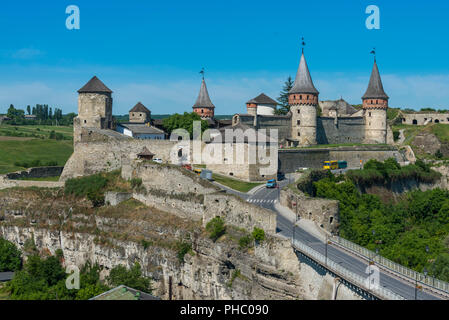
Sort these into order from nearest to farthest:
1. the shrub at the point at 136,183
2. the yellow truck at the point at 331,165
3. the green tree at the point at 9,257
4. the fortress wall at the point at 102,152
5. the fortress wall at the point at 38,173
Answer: the green tree at the point at 9,257, the shrub at the point at 136,183, the fortress wall at the point at 102,152, the fortress wall at the point at 38,173, the yellow truck at the point at 331,165

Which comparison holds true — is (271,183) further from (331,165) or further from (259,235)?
(259,235)

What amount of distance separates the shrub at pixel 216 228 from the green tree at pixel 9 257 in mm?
20714

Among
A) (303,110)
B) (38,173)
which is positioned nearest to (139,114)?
(38,173)

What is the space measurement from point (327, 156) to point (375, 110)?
51.0 feet

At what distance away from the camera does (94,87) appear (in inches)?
2451

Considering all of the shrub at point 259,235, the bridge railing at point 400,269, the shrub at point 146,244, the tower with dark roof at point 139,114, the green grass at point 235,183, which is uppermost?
the tower with dark roof at point 139,114

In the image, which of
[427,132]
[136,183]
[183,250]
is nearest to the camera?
[183,250]

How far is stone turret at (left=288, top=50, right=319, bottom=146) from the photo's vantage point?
75312 millimetres

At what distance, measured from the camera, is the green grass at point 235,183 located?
176 feet

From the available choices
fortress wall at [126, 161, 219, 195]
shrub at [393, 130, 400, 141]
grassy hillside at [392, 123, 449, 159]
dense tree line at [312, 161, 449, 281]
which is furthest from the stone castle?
fortress wall at [126, 161, 219, 195]

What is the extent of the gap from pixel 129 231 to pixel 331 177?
74.5 feet

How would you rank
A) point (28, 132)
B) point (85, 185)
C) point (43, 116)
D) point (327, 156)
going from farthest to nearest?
point (43, 116) < point (28, 132) < point (327, 156) < point (85, 185)

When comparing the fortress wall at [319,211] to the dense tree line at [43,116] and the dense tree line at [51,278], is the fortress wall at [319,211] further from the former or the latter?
the dense tree line at [43,116]

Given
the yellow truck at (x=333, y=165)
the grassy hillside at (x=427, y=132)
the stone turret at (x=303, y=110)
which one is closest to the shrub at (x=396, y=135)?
the grassy hillside at (x=427, y=132)
